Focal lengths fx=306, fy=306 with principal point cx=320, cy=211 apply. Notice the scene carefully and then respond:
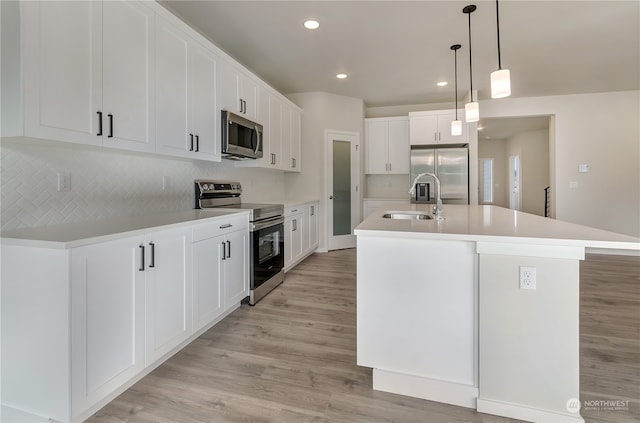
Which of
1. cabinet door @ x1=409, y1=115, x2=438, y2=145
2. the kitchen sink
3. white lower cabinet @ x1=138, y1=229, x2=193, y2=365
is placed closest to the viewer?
white lower cabinet @ x1=138, y1=229, x2=193, y2=365

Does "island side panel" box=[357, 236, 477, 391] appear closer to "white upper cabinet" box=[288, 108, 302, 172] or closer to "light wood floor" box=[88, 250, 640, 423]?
"light wood floor" box=[88, 250, 640, 423]

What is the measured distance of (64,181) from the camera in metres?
1.84

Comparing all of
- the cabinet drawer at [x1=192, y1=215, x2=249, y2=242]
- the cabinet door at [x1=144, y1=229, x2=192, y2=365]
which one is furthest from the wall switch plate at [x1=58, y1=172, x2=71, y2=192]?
the cabinet drawer at [x1=192, y1=215, x2=249, y2=242]

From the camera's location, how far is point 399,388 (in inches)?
66.7

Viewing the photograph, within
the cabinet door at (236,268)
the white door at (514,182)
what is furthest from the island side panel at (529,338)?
the white door at (514,182)

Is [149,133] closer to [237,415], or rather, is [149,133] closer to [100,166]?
[100,166]

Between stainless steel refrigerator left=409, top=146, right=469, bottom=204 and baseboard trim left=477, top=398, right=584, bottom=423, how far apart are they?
162 inches

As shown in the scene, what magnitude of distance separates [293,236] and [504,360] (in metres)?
2.91

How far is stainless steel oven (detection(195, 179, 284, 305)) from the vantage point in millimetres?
2936

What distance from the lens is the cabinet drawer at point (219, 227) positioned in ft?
7.23

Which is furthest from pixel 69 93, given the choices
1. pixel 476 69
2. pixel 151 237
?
pixel 476 69

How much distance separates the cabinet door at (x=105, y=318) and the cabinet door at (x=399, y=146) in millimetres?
4877

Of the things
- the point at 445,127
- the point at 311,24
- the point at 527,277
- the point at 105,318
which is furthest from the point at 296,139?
the point at 527,277

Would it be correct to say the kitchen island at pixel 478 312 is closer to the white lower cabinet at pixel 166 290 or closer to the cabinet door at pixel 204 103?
the white lower cabinet at pixel 166 290
